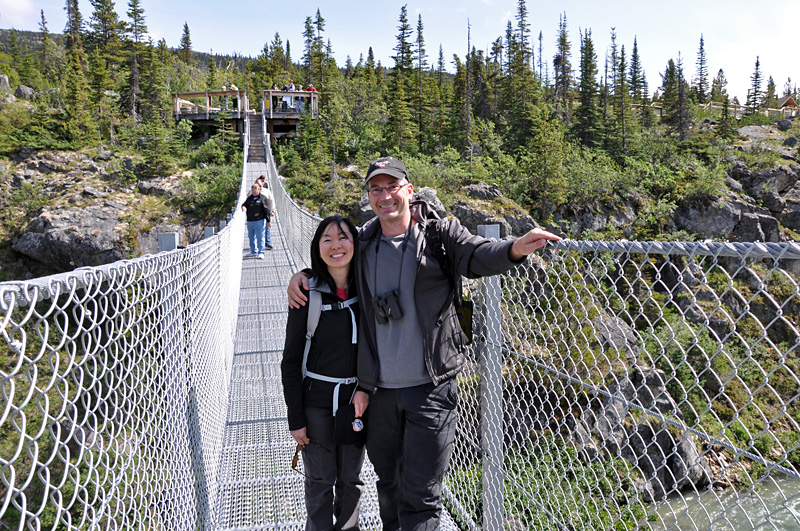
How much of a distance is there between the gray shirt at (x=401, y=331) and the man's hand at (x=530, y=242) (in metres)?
0.42

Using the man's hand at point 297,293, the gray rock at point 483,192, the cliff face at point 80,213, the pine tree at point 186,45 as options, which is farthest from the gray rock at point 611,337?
the pine tree at point 186,45

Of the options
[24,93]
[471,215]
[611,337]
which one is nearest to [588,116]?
[471,215]

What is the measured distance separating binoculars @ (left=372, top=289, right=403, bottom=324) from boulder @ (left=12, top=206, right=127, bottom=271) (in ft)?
65.8

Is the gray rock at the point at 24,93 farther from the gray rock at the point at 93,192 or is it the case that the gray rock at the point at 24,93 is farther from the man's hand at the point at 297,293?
the man's hand at the point at 297,293

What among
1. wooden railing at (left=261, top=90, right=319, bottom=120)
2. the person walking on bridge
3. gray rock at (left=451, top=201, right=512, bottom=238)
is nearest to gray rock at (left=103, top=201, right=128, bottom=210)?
wooden railing at (left=261, top=90, right=319, bottom=120)

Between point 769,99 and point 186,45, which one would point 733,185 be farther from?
point 186,45

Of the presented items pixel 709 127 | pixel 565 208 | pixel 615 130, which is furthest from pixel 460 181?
pixel 709 127

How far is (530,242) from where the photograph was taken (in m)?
1.58

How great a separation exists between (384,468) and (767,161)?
35846 millimetres

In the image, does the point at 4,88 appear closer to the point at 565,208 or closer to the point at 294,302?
Result: the point at 565,208

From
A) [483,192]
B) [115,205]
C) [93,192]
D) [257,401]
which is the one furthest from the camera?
[483,192]

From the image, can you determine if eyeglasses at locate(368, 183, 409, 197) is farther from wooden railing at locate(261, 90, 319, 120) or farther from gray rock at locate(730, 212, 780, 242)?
gray rock at locate(730, 212, 780, 242)

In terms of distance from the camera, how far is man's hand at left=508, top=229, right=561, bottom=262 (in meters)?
1.56

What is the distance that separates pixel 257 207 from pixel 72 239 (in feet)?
49.2
